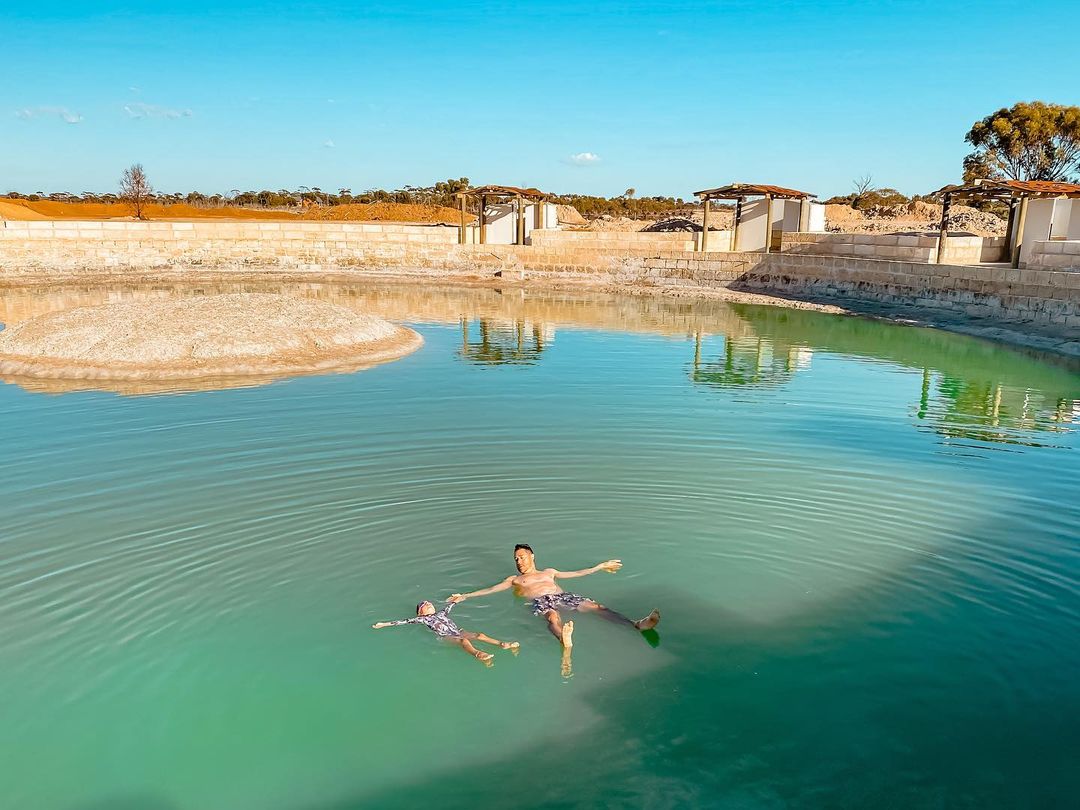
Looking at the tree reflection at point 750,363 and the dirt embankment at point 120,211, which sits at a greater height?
the dirt embankment at point 120,211

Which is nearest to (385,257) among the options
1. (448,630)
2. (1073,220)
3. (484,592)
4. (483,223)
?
(483,223)

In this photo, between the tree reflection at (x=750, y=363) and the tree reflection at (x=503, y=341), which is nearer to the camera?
the tree reflection at (x=750, y=363)

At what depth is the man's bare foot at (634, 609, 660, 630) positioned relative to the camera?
275 inches

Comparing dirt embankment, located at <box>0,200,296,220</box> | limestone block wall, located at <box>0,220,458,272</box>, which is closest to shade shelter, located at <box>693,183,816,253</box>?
limestone block wall, located at <box>0,220,458,272</box>

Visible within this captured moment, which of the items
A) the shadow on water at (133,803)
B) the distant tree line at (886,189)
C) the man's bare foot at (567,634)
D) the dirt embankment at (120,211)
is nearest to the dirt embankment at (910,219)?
the distant tree line at (886,189)

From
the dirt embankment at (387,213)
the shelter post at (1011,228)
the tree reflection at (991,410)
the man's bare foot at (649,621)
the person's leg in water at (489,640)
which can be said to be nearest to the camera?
the person's leg in water at (489,640)

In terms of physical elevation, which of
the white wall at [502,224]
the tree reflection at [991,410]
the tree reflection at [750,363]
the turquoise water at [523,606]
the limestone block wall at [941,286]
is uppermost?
the white wall at [502,224]

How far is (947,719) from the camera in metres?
6.16

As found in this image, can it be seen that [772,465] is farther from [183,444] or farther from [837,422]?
[183,444]

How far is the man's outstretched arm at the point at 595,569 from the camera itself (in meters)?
7.89

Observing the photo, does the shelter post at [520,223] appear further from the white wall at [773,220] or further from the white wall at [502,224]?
the white wall at [773,220]

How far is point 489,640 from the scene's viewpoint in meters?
6.82

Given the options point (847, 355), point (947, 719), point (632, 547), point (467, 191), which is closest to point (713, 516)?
point (632, 547)

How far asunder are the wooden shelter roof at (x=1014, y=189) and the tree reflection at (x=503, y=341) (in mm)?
14691
